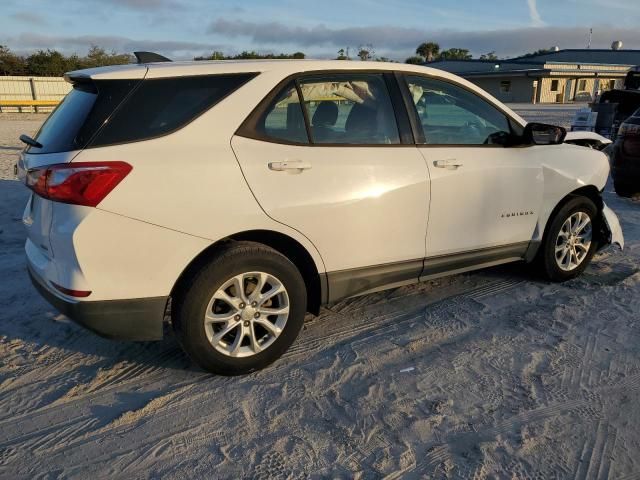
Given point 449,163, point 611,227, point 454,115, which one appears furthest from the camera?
point 611,227

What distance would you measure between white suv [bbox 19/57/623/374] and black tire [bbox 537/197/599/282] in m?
0.55

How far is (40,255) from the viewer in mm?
2982

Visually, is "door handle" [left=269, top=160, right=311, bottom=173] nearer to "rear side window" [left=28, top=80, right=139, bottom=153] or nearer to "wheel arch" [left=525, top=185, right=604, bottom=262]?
"rear side window" [left=28, top=80, right=139, bottom=153]

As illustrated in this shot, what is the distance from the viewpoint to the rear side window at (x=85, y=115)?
2.72 metres

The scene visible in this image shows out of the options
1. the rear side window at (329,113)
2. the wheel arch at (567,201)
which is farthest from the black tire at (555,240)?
the rear side window at (329,113)

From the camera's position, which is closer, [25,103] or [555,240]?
[555,240]

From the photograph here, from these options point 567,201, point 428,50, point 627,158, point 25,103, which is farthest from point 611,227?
point 428,50

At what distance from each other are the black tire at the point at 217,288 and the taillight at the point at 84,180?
637mm

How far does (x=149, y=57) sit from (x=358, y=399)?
2.55 meters

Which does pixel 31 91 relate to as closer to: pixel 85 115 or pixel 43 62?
pixel 43 62

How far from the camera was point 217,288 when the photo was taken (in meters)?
2.95

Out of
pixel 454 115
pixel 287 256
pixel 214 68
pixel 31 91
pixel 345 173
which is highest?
pixel 214 68

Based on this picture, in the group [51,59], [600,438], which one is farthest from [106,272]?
[51,59]

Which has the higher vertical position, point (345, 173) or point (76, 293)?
point (345, 173)
